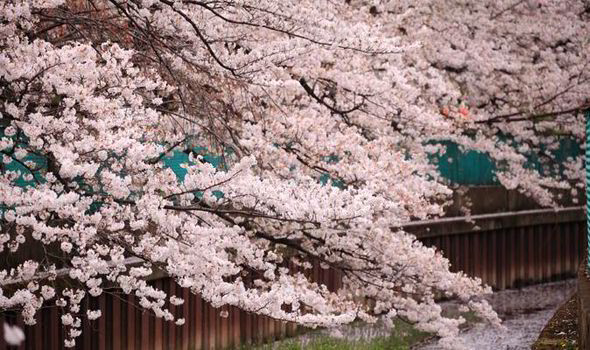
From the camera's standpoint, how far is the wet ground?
13359 millimetres

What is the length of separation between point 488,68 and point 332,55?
6.28m

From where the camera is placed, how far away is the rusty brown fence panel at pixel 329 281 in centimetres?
916

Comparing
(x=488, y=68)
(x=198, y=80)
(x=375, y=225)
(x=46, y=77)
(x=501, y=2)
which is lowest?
(x=375, y=225)

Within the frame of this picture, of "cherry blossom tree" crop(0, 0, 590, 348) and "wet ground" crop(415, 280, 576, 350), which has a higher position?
"cherry blossom tree" crop(0, 0, 590, 348)

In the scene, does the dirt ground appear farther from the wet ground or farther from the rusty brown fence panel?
the rusty brown fence panel

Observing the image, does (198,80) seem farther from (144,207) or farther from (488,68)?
(488,68)

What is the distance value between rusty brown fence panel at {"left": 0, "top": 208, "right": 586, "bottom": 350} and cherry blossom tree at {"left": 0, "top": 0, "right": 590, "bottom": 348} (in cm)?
33

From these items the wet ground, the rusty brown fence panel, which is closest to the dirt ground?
the wet ground

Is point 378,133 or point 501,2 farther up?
point 501,2

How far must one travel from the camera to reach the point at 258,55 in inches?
310

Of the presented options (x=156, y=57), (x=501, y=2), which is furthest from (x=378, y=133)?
(x=501, y=2)

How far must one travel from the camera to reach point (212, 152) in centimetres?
919

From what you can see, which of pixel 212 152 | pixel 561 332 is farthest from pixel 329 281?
pixel 212 152

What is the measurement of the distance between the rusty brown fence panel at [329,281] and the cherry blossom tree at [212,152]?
0.33 m
